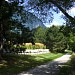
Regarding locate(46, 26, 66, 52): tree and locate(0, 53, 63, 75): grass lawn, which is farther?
locate(46, 26, 66, 52): tree

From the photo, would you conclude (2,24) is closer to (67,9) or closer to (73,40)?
(67,9)

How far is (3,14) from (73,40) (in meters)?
26.4

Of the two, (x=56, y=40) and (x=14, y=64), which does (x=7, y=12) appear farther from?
(x=56, y=40)

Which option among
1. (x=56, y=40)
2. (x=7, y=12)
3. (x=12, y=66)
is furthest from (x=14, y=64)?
(x=56, y=40)

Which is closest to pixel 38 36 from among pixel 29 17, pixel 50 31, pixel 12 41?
pixel 50 31

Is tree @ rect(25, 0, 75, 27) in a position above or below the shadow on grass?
above

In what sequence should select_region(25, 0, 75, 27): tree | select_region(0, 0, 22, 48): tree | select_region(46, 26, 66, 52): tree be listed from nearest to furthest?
select_region(25, 0, 75, 27): tree → select_region(0, 0, 22, 48): tree → select_region(46, 26, 66, 52): tree

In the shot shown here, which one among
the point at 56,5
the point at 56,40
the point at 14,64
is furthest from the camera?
the point at 56,40

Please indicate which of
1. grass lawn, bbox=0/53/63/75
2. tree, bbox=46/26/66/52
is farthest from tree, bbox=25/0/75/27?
tree, bbox=46/26/66/52

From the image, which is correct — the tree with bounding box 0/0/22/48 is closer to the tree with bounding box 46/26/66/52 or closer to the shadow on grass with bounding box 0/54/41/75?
the shadow on grass with bounding box 0/54/41/75

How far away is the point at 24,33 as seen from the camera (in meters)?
37.3

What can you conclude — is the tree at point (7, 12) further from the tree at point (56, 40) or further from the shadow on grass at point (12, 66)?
the tree at point (56, 40)

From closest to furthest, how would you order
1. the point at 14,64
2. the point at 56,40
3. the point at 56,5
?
the point at 56,5, the point at 14,64, the point at 56,40

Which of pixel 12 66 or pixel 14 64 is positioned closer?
pixel 12 66
